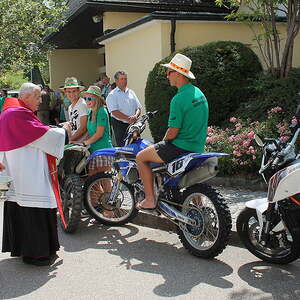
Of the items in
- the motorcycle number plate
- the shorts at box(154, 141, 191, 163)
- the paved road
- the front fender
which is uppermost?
the shorts at box(154, 141, 191, 163)

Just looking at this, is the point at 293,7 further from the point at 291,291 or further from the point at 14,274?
the point at 14,274

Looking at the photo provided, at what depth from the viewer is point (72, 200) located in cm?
573

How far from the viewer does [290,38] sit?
378 inches

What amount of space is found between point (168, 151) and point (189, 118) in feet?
1.39

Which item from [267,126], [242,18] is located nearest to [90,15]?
[242,18]

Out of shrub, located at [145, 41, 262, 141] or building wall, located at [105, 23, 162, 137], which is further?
building wall, located at [105, 23, 162, 137]

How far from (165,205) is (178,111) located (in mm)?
1066

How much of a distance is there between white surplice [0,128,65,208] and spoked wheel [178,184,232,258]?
1449 millimetres

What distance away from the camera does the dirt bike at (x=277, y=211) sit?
418 cm

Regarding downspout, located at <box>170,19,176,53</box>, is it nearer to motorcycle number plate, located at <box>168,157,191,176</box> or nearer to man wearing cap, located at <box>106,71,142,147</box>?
man wearing cap, located at <box>106,71,142,147</box>

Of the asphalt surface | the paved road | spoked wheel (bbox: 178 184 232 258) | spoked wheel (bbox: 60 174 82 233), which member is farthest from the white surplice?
the asphalt surface

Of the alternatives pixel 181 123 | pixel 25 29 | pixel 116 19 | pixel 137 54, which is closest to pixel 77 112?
pixel 181 123

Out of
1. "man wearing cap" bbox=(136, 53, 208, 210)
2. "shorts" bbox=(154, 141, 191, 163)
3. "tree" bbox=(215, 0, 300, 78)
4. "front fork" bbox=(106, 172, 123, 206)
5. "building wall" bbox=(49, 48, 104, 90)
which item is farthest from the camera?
"building wall" bbox=(49, 48, 104, 90)

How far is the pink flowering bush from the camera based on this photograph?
7.50 m
